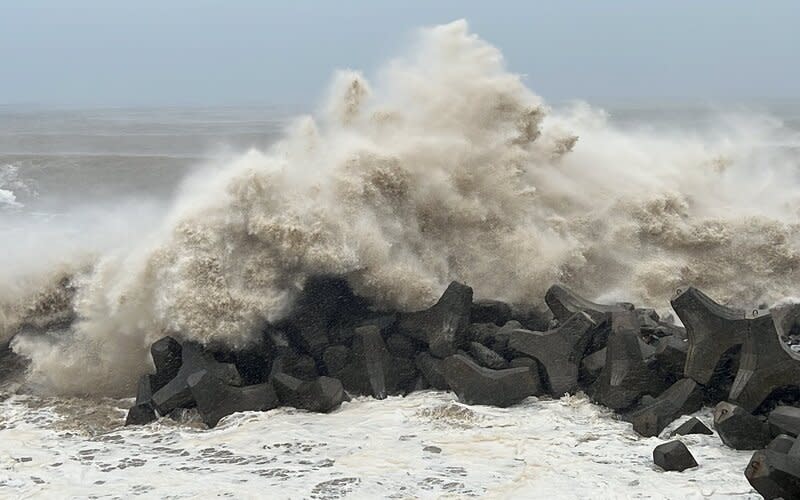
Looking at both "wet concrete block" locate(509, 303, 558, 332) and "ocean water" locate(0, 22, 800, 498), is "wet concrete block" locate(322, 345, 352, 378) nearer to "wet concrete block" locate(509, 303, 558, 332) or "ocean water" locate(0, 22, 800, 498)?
"ocean water" locate(0, 22, 800, 498)

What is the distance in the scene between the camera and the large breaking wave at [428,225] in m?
9.86

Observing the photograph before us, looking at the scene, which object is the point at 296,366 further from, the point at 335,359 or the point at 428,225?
the point at 428,225

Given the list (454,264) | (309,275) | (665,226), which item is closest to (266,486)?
(309,275)

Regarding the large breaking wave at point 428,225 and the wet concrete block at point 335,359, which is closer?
the wet concrete block at point 335,359

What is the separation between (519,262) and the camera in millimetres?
11266

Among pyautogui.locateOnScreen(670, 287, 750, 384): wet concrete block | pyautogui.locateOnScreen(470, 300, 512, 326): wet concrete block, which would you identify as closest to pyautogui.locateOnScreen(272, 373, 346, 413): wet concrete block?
pyautogui.locateOnScreen(470, 300, 512, 326): wet concrete block

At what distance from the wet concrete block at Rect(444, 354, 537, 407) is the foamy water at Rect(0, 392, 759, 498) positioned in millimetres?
142

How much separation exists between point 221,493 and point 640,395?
13.1ft

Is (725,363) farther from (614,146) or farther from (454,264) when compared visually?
(614,146)

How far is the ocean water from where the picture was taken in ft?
23.1

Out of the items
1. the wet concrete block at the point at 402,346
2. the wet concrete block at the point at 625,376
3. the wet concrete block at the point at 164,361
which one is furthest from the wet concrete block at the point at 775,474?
the wet concrete block at the point at 164,361

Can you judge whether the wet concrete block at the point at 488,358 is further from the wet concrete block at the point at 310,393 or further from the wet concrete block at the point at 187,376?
the wet concrete block at the point at 187,376

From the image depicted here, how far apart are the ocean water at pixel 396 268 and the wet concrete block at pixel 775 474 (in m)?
0.45

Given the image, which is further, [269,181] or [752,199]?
[752,199]
